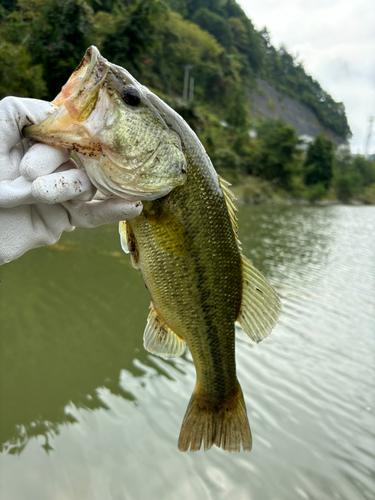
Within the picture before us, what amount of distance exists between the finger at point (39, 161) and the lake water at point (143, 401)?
222cm

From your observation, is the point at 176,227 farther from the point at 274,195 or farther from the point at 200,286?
the point at 274,195

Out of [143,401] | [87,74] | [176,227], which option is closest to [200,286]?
[176,227]

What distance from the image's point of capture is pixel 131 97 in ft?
4.69

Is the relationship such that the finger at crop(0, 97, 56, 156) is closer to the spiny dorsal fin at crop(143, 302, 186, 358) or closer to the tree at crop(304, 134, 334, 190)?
the spiny dorsal fin at crop(143, 302, 186, 358)

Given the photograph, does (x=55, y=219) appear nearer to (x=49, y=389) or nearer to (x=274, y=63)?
(x=49, y=389)

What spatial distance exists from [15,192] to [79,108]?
0.40 meters

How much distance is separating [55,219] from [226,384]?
124cm

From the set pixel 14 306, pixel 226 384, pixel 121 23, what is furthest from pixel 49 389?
pixel 121 23

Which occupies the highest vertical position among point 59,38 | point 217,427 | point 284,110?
point 284,110

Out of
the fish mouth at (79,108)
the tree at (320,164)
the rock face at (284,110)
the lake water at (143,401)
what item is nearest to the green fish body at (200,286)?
the fish mouth at (79,108)

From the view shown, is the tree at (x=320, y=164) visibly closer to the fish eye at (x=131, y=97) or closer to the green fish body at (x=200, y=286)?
the green fish body at (x=200, y=286)

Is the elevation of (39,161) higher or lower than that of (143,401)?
higher

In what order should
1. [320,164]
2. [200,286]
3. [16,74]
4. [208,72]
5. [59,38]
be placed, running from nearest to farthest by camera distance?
1. [200,286]
2. [16,74]
3. [59,38]
4. [320,164]
5. [208,72]

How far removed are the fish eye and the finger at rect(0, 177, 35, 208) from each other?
1.63 ft
